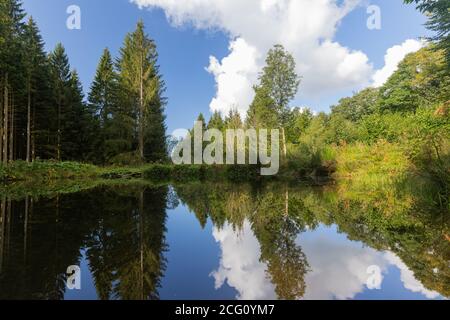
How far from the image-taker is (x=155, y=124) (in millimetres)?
23188

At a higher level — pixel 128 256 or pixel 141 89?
pixel 141 89

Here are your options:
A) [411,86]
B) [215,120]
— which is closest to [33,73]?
[215,120]

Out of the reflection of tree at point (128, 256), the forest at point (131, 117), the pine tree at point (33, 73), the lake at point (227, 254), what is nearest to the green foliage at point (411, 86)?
the forest at point (131, 117)

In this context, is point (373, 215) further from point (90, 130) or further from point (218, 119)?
point (218, 119)

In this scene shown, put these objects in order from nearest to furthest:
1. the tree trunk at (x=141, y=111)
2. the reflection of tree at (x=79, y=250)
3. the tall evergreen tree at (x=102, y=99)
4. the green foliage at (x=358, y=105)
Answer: the reflection of tree at (x=79, y=250)
the tree trunk at (x=141, y=111)
the tall evergreen tree at (x=102, y=99)
the green foliage at (x=358, y=105)

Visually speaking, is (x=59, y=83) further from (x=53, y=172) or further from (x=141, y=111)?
(x=53, y=172)

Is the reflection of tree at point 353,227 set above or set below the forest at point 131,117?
below

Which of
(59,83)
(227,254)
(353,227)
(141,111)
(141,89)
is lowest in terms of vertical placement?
(227,254)

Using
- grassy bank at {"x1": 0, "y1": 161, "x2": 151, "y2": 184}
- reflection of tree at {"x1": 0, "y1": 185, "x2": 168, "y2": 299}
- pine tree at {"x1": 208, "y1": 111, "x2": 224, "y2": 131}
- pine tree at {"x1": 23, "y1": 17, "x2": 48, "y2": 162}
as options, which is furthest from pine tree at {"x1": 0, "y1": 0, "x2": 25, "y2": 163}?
pine tree at {"x1": 208, "y1": 111, "x2": 224, "y2": 131}

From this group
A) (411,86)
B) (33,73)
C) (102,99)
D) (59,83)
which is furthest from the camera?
(411,86)

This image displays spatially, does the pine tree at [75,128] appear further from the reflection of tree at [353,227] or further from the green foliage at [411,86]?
the green foliage at [411,86]

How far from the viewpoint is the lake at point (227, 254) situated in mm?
2334

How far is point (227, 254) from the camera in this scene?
343cm
